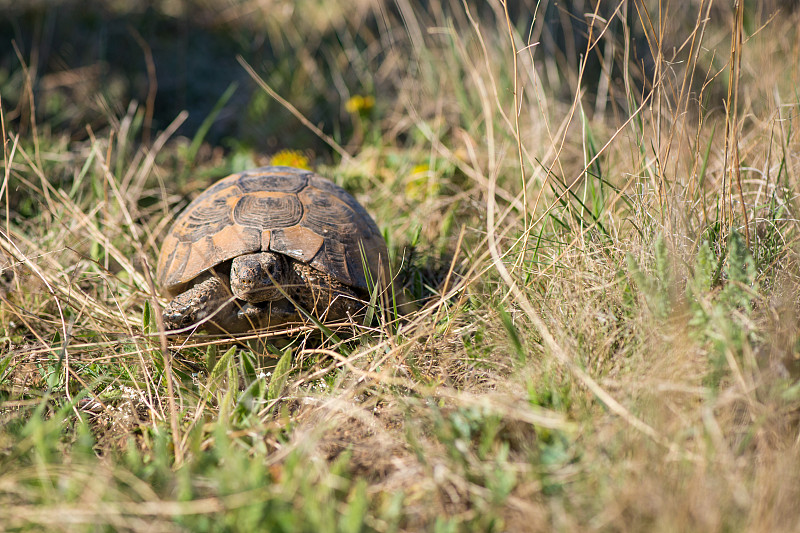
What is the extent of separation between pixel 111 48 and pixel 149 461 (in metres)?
5.10

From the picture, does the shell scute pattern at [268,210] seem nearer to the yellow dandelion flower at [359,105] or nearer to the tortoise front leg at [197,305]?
the tortoise front leg at [197,305]

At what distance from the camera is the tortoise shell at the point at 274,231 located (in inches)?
98.7

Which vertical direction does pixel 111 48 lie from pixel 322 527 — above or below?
above

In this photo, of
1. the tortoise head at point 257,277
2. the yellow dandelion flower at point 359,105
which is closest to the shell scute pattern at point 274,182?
the tortoise head at point 257,277

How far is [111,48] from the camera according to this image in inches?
219

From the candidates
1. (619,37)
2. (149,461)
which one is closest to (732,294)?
(149,461)

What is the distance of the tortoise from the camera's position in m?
2.42

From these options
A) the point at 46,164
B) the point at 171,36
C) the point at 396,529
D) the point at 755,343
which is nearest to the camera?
the point at 396,529

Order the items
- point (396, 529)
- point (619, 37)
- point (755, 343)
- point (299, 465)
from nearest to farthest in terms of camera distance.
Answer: point (396, 529)
point (299, 465)
point (755, 343)
point (619, 37)

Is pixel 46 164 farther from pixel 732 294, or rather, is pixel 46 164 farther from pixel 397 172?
pixel 732 294

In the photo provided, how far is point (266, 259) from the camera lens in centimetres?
242

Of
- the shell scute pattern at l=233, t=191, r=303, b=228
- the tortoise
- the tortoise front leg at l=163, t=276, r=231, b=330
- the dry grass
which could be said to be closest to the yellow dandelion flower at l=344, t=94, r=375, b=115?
the dry grass

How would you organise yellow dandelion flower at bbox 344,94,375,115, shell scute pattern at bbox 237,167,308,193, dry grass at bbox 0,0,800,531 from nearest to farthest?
dry grass at bbox 0,0,800,531
shell scute pattern at bbox 237,167,308,193
yellow dandelion flower at bbox 344,94,375,115

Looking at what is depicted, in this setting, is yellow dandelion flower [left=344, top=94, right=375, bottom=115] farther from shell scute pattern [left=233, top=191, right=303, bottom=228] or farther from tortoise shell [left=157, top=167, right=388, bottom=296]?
shell scute pattern [left=233, top=191, right=303, bottom=228]
